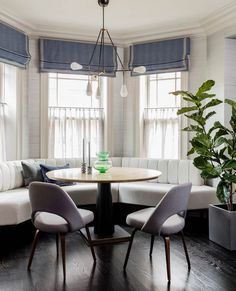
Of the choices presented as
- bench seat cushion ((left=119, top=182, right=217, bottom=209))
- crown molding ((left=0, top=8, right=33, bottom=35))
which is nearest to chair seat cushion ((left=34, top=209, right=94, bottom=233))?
bench seat cushion ((left=119, top=182, right=217, bottom=209))

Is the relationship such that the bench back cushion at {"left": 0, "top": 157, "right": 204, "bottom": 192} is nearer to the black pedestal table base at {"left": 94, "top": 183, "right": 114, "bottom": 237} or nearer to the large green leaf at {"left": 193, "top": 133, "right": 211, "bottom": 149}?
the large green leaf at {"left": 193, "top": 133, "right": 211, "bottom": 149}

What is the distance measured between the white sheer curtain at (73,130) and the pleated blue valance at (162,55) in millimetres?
966

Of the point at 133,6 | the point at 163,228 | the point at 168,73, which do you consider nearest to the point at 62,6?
the point at 133,6

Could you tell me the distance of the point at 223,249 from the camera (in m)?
3.27

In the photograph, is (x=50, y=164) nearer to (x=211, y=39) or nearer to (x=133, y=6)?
(x=133, y=6)

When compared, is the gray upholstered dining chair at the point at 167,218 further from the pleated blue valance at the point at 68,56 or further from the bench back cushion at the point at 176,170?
the pleated blue valance at the point at 68,56

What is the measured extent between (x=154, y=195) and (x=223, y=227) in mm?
937

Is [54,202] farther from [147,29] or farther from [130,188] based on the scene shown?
[147,29]

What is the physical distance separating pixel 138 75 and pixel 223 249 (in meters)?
2.80

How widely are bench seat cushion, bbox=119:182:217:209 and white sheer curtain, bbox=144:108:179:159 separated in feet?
2.73

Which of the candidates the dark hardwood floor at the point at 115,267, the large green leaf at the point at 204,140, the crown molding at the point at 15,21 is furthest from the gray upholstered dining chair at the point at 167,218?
the crown molding at the point at 15,21

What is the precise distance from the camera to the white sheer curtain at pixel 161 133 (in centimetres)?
481

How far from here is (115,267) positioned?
2822 millimetres

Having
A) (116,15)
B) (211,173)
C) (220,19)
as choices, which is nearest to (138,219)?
(211,173)
